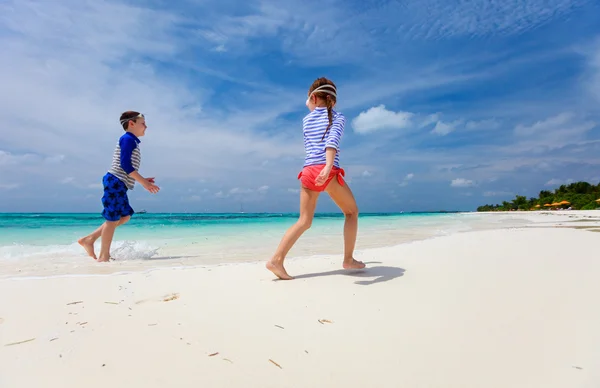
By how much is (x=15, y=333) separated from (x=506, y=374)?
90.4 inches

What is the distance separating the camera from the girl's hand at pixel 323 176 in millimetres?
2752

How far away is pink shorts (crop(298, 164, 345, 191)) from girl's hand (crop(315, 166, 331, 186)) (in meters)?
0.10

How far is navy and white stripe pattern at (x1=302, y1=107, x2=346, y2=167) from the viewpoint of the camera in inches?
113

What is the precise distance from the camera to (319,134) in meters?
2.97

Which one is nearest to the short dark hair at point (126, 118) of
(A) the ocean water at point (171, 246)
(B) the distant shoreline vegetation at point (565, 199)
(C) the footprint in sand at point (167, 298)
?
(A) the ocean water at point (171, 246)

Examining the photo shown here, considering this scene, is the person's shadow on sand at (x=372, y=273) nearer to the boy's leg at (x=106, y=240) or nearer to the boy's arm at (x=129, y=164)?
the boy's arm at (x=129, y=164)

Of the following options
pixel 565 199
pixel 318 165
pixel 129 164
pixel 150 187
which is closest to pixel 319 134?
pixel 318 165

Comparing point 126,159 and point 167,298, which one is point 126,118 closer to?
point 126,159

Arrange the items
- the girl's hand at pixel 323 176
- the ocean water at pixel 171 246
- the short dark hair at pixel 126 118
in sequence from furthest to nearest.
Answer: the short dark hair at pixel 126 118, the ocean water at pixel 171 246, the girl's hand at pixel 323 176

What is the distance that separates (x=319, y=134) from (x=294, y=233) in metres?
0.86

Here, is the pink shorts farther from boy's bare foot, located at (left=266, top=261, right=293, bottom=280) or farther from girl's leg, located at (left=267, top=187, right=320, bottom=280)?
boy's bare foot, located at (left=266, top=261, right=293, bottom=280)

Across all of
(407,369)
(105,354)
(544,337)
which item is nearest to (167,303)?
(105,354)

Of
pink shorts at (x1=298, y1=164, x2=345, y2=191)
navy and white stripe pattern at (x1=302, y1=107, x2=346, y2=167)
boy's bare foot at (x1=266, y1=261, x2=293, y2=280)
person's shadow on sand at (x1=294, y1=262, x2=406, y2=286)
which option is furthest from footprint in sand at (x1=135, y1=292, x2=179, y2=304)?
navy and white stripe pattern at (x1=302, y1=107, x2=346, y2=167)

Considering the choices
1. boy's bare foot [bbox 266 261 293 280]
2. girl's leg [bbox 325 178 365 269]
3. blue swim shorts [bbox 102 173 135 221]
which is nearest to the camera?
boy's bare foot [bbox 266 261 293 280]
